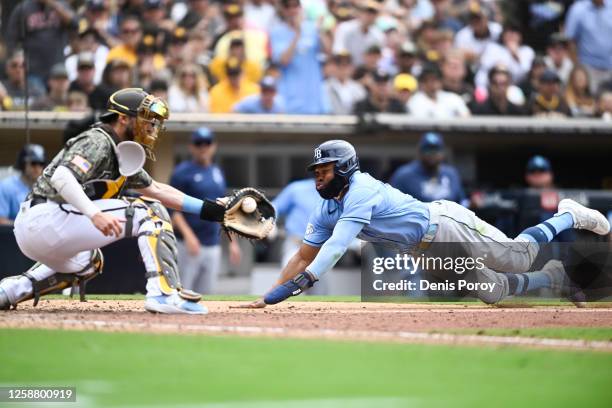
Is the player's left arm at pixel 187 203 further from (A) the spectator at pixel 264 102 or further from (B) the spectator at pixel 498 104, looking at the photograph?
(B) the spectator at pixel 498 104

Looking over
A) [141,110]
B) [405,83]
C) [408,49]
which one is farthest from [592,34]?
[141,110]

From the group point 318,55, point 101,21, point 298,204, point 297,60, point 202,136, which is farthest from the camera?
point 318,55

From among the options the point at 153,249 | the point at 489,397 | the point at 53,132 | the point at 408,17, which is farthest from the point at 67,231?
the point at 408,17

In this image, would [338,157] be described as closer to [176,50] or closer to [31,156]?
[31,156]

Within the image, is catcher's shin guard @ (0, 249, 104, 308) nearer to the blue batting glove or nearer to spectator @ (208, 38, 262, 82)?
the blue batting glove

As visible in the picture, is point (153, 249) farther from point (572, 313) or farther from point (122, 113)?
point (572, 313)

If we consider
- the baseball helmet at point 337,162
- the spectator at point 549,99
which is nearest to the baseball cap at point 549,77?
the spectator at point 549,99
